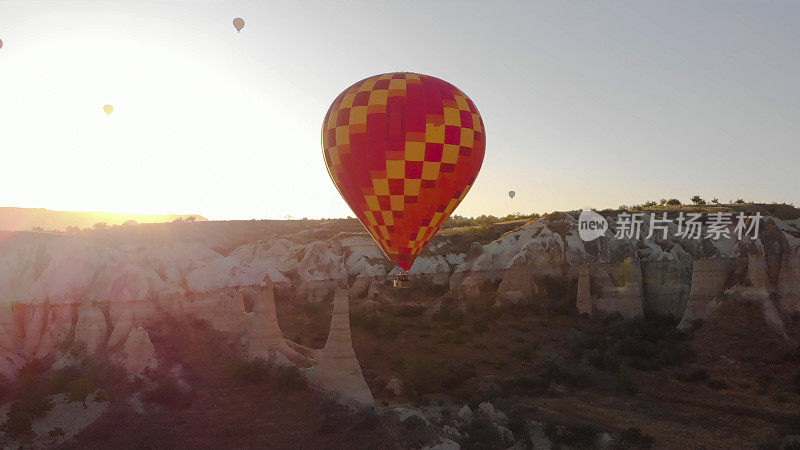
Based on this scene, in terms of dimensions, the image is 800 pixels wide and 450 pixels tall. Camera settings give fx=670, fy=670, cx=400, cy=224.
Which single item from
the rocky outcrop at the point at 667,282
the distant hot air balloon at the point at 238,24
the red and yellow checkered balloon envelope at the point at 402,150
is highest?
the distant hot air balloon at the point at 238,24

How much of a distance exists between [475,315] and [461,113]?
1795 centimetres

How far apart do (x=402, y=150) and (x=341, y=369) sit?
7.86 metres

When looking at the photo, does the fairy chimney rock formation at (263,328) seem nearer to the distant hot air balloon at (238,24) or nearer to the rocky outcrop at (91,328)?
the rocky outcrop at (91,328)

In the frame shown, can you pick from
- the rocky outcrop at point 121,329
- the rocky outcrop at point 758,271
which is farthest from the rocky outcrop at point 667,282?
the rocky outcrop at point 121,329

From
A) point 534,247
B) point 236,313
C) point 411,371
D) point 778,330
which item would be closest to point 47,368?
point 236,313

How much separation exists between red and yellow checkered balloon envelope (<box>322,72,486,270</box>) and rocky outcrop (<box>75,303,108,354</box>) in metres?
12.4

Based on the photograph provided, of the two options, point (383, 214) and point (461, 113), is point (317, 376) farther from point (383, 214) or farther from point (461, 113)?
point (461, 113)

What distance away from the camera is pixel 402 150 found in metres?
20.7

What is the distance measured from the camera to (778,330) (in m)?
26.7

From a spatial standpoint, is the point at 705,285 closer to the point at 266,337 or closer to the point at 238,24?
the point at 266,337

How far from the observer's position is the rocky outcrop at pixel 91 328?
1051 inches

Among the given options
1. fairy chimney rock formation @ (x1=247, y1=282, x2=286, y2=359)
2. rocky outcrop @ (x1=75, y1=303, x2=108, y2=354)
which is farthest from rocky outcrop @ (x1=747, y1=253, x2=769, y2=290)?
rocky outcrop @ (x1=75, y1=303, x2=108, y2=354)

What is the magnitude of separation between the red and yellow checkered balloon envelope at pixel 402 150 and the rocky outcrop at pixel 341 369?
3504mm

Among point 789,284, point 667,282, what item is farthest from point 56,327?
point 789,284
